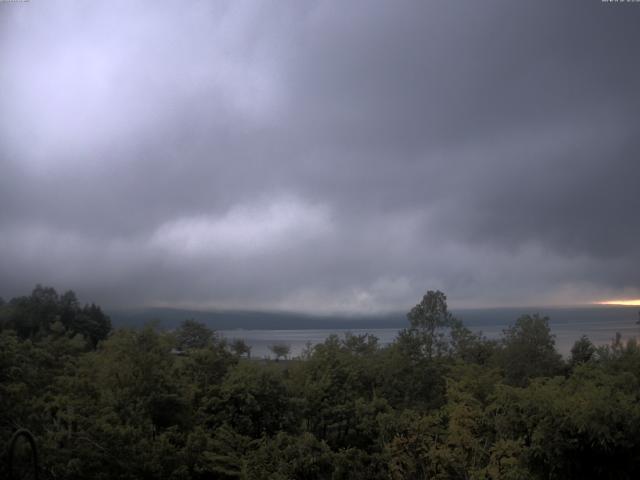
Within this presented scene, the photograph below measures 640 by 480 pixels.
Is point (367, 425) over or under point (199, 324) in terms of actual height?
under

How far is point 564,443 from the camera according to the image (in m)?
11.5

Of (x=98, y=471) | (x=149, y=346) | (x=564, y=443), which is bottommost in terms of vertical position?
(x=98, y=471)

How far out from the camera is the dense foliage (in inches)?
463

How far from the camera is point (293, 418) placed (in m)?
15.9

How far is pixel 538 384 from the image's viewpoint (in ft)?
46.6

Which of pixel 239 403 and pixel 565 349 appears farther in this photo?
Result: pixel 565 349

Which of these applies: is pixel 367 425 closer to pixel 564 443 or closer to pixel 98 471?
pixel 564 443

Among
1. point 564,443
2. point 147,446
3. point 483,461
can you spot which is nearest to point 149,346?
point 147,446

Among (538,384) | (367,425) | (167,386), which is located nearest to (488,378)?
(538,384)

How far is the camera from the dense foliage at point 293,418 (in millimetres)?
11750

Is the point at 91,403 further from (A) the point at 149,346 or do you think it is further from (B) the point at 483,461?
(B) the point at 483,461

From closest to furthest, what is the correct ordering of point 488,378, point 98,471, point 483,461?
point 98,471, point 483,461, point 488,378

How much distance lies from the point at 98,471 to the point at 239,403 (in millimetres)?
4476

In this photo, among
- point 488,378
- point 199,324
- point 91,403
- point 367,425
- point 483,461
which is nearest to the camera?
point 483,461
